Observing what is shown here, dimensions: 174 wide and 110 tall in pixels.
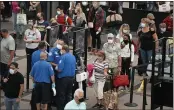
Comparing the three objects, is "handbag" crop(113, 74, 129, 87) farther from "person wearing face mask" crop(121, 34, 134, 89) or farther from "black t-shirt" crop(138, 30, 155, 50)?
"black t-shirt" crop(138, 30, 155, 50)

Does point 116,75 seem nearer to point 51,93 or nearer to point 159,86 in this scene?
point 159,86

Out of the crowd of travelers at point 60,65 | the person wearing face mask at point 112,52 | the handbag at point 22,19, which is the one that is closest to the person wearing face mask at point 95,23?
the crowd of travelers at point 60,65

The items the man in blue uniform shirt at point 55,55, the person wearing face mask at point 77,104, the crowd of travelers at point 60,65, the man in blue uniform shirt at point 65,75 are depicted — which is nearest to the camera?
the person wearing face mask at point 77,104

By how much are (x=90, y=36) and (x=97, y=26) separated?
0.86m

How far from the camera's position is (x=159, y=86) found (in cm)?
1185

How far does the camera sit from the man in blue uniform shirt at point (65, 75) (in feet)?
35.9

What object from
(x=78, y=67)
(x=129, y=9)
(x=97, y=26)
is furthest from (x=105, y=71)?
(x=129, y=9)

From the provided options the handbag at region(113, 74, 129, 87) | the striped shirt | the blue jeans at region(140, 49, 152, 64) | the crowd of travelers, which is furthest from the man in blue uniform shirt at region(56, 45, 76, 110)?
the blue jeans at region(140, 49, 152, 64)

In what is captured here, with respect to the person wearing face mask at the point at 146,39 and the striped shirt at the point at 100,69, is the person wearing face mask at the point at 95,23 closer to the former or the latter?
the person wearing face mask at the point at 146,39

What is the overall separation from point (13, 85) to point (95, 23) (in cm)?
779

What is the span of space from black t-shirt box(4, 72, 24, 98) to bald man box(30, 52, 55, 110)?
42 cm

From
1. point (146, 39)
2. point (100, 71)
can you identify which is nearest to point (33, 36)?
point (100, 71)

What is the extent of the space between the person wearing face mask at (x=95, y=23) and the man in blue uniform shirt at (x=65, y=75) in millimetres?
6714

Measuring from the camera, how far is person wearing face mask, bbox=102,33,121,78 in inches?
497
